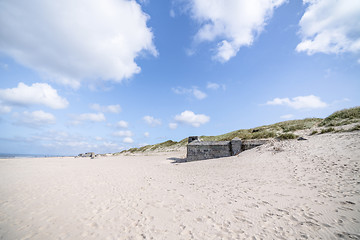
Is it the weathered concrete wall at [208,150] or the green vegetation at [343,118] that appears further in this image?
the weathered concrete wall at [208,150]

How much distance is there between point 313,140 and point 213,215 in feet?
45.0

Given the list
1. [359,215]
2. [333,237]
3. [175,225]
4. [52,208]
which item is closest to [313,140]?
[359,215]

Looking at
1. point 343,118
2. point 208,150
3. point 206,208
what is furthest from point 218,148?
point 343,118

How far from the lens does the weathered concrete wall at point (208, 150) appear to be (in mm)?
17125

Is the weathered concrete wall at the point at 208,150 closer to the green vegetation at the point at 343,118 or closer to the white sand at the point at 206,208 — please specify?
the white sand at the point at 206,208

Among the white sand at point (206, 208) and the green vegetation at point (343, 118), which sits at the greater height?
the green vegetation at point (343, 118)

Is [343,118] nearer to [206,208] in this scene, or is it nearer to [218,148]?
[218,148]

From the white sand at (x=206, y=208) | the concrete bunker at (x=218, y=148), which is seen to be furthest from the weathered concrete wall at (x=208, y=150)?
the white sand at (x=206, y=208)

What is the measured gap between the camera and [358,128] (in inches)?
472

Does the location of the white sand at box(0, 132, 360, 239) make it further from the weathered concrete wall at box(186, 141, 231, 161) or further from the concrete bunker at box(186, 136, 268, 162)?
the weathered concrete wall at box(186, 141, 231, 161)

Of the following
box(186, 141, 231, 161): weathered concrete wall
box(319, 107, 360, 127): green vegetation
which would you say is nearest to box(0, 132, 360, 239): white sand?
box(186, 141, 231, 161): weathered concrete wall

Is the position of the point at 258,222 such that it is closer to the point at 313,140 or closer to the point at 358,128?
the point at 313,140

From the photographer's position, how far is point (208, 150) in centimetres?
1794

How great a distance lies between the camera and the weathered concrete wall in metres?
17.1
